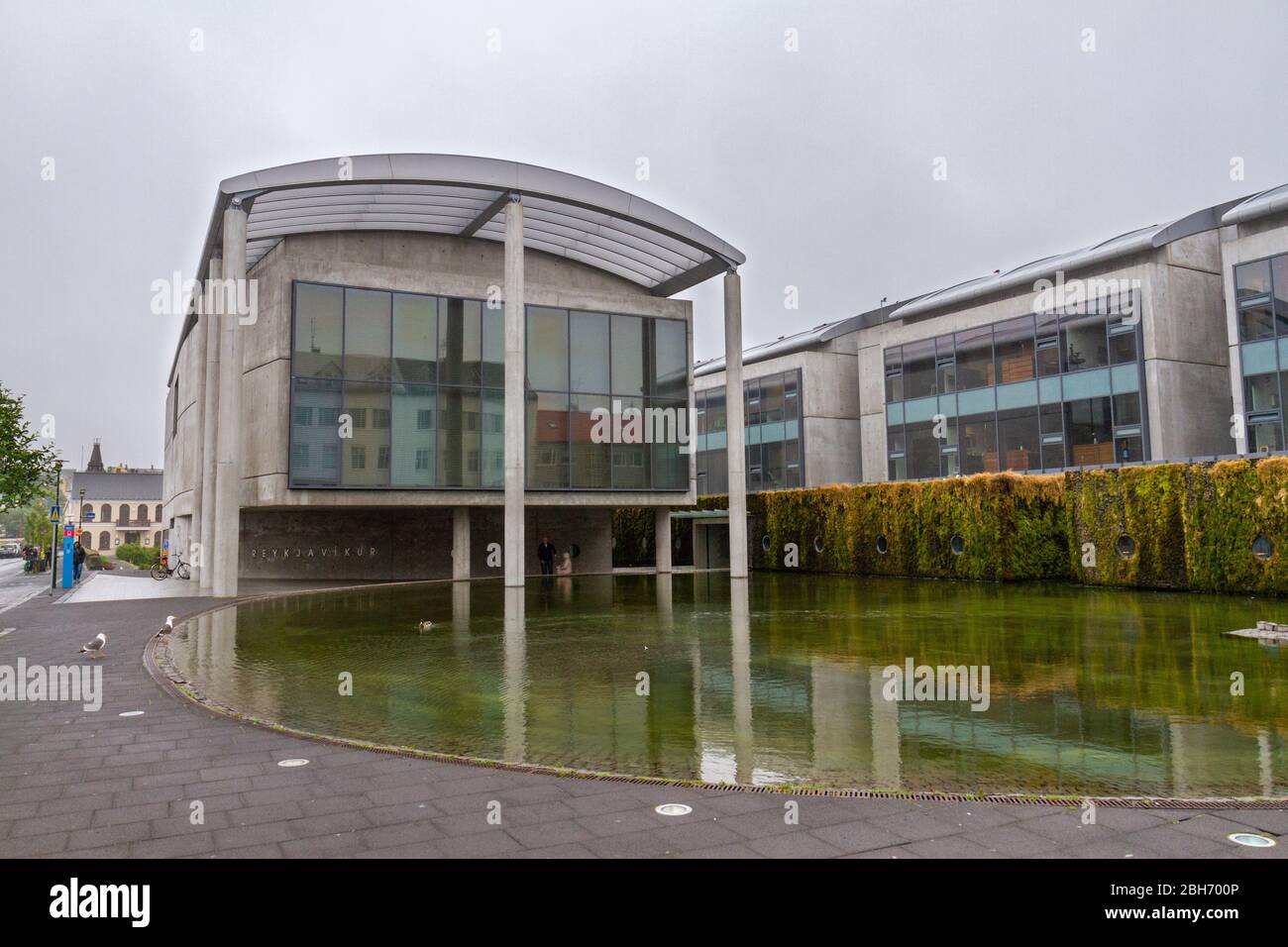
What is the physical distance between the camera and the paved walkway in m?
4.75

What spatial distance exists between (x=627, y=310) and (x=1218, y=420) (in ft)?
70.6

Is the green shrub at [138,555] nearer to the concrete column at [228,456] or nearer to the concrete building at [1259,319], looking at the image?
the concrete column at [228,456]

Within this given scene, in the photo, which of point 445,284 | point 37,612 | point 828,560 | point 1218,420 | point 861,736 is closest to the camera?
Result: point 861,736

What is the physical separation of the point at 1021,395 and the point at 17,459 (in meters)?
40.4

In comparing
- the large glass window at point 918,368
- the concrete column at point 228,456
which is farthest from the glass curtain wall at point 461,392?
the large glass window at point 918,368

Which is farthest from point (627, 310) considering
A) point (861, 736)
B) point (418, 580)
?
point (861, 736)

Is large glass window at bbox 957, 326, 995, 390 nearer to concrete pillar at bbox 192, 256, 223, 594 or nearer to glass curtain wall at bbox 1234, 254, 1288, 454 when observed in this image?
glass curtain wall at bbox 1234, 254, 1288, 454

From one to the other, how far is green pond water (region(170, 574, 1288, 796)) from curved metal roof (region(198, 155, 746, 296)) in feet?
43.0

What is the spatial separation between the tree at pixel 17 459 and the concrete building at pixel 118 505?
3459 inches

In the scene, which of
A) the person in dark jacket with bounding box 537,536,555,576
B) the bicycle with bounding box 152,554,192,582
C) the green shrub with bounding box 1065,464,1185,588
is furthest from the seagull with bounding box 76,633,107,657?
the green shrub with bounding box 1065,464,1185,588

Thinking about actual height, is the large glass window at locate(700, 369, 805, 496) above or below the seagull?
above

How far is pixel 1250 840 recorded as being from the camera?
477 centimetres
